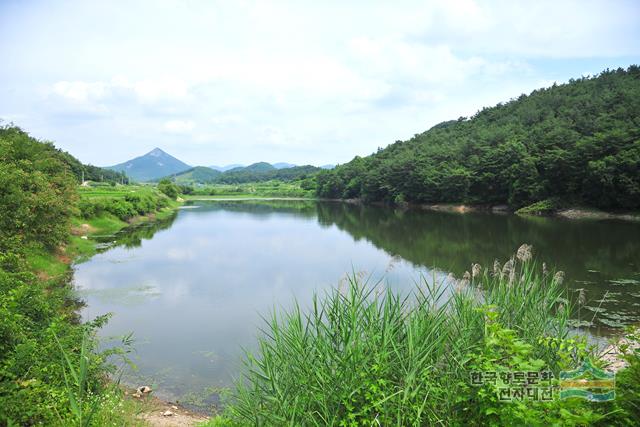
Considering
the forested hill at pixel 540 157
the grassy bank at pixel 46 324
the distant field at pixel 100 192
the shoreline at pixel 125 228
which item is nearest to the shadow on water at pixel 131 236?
the shoreline at pixel 125 228

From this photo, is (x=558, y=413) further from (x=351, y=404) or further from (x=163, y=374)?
(x=163, y=374)

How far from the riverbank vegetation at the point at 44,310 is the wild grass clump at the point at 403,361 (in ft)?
7.30

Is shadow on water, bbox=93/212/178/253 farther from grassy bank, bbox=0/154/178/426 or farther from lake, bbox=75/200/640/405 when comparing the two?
grassy bank, bbox=0/154/178/426

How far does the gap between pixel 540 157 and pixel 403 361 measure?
58730 mm

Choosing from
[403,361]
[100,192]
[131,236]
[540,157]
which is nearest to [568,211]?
[540,157]

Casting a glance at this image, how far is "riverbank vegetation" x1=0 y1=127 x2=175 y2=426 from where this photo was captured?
5.84m

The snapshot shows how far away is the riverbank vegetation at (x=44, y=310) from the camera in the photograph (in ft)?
19.1

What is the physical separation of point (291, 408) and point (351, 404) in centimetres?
77

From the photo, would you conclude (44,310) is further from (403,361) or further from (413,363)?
(413,363)

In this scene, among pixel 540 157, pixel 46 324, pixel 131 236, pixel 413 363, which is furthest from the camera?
pixel 540 157

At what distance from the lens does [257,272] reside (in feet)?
80.7

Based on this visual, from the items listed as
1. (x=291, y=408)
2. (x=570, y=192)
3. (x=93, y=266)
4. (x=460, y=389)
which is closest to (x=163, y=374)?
(x=291, y=408)

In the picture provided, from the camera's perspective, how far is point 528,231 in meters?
36.6

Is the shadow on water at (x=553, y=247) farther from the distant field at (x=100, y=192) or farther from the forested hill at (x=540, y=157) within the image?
the distant field at (x=100, y=192)
